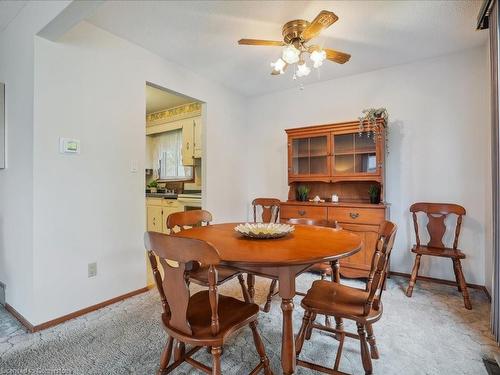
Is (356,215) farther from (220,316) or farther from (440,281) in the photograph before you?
(220,316)

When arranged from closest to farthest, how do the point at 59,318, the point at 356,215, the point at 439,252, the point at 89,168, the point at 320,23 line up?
the point at 320,23 < the point at 59,318 < the point at 89,168 < the point at 439,252 < the point at 356,215

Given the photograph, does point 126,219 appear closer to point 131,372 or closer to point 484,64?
point 131,372

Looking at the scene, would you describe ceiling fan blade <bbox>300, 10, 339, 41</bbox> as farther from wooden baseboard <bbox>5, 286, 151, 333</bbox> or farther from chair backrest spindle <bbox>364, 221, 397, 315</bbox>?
wooden baseboard <bbox>5, 286, 151, 333</bbox>

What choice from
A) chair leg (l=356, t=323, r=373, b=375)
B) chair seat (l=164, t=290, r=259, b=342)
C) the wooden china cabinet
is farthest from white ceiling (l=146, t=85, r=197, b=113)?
chair leg (l=356, t=323, r=373, b=375)

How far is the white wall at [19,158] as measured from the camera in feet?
6.57

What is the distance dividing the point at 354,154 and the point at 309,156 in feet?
1.76

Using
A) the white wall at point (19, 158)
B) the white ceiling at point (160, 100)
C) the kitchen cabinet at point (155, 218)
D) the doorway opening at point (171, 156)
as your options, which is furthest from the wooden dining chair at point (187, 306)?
the kitchen cabinet at point (155, 218)

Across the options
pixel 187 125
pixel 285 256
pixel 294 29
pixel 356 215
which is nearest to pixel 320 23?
pixel 294 29

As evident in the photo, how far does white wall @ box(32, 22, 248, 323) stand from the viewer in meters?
2.03

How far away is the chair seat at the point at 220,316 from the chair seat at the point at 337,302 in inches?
13.5

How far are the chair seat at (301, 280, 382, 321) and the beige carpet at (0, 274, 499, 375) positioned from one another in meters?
0.40

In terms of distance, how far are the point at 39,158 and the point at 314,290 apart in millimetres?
2129

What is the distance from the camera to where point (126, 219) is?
2.55m

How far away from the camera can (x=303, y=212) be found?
325 centimetres
